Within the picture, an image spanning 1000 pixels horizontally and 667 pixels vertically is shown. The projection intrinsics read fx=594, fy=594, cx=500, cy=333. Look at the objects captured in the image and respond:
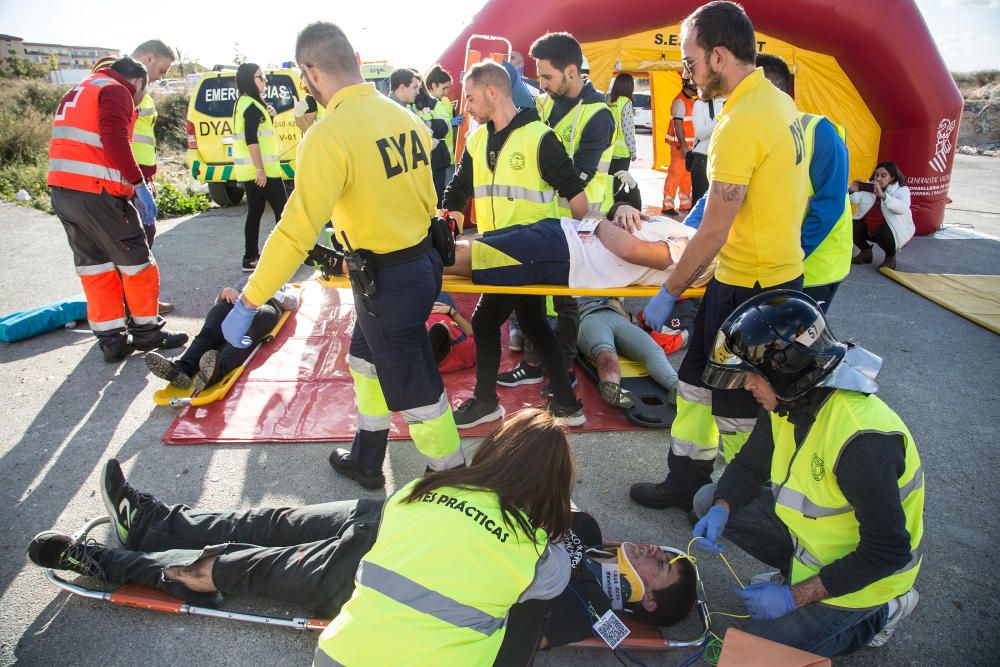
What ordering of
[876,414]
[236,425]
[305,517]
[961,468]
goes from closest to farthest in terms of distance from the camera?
[876,414], [305,517], [961,468], [236,425]

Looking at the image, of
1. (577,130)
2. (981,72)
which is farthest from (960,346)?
(981,72)

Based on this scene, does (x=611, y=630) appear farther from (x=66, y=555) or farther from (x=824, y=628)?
(x=66, y=555)

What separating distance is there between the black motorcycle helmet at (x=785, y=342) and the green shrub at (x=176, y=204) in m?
9.05

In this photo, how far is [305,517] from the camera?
2.39 m

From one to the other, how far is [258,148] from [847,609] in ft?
20.3

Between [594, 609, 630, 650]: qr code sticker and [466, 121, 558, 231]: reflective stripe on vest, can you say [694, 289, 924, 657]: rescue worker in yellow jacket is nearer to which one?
[594, 609, 630, 650]: qr code sticker

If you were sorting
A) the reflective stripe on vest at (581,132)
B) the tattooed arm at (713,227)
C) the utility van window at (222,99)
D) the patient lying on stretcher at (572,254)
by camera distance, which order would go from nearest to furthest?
the tattooed arm at (713,227) < the patient lying on stretcher at (572,254) < the reflective stripe on vest at (581,132) < the utility van window at (222,99)

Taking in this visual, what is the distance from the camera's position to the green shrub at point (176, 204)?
8.81 metres

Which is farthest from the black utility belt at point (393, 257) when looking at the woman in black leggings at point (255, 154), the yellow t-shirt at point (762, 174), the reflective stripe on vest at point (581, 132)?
the woman in black leggings at point (255, 154)

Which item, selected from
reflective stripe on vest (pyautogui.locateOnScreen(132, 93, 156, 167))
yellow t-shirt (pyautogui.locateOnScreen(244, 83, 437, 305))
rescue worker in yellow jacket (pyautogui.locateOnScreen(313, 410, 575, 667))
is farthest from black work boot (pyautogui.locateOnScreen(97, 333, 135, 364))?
rescue worker in yellow jacket (pyautogui.locateOnScreen(313, 410, 575, 667))

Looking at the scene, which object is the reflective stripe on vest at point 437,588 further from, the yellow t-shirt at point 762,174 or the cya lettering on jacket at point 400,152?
the yellow t-shirt at point 762,174

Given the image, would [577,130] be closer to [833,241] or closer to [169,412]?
[833,241]

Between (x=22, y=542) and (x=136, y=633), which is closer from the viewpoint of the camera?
(x=136, y=633)

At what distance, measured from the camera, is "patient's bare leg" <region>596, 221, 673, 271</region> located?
360 centimetres
